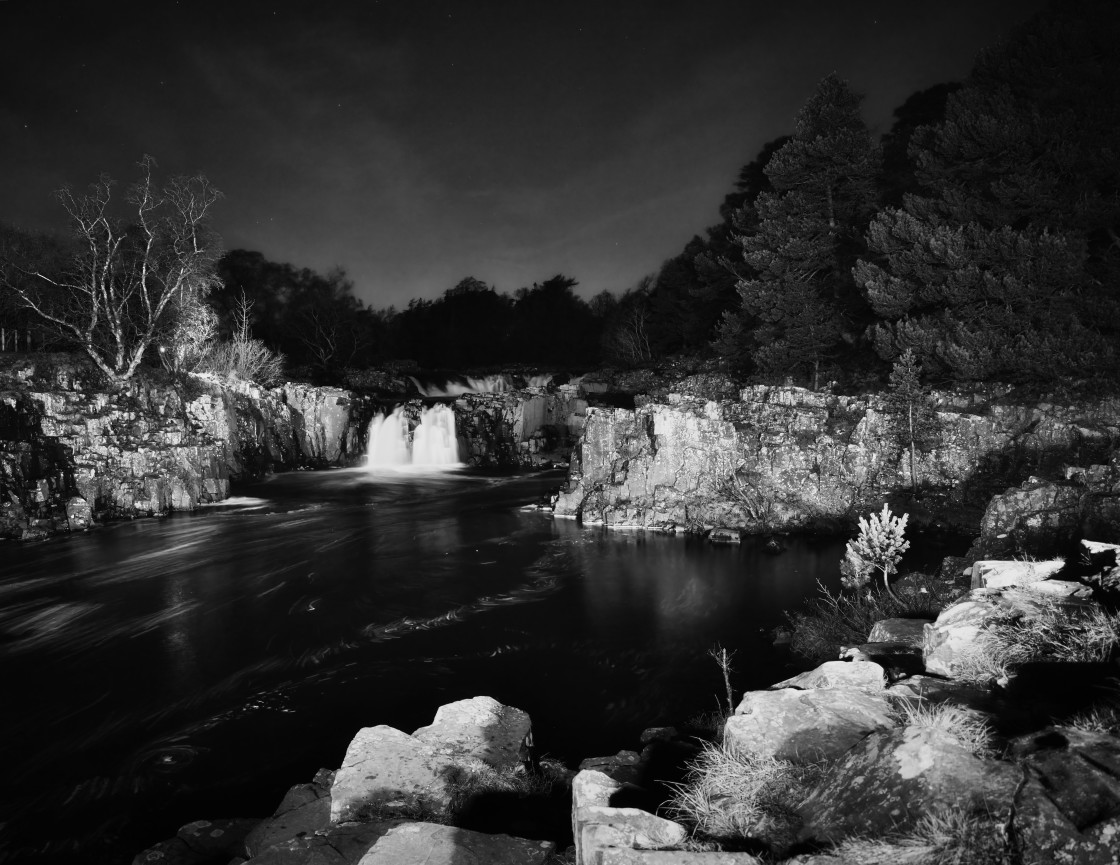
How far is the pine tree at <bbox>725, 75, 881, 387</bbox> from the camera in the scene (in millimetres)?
23703

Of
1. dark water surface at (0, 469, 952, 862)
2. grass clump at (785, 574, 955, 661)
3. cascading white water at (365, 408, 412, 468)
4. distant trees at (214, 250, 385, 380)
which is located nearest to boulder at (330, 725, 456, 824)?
dark water surface at (0, 469, 952, 862)

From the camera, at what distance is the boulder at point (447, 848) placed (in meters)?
4.12

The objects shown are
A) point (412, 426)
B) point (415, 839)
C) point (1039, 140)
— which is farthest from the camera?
point (412, 426)

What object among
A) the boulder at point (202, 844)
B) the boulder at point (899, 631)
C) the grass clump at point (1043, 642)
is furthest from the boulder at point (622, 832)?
the boulder at point (899, 631)

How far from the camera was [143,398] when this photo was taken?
933 inches

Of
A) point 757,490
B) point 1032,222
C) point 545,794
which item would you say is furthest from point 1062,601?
point 1032,222

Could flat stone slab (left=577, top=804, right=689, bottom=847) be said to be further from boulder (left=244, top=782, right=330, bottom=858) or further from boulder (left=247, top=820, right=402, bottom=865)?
boulder (left=244, top=782, right=330, bottom=858)

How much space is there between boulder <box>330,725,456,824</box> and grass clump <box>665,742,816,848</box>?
2134 mm

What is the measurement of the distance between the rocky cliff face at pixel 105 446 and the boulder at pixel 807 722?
71.2 feet

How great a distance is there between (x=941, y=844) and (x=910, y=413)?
17680mm

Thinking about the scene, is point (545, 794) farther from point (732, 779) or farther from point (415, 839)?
point (732, 779)

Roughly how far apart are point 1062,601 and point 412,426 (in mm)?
28985

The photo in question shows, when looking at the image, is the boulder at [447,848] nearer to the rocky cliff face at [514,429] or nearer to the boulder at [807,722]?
the boulder at [807,722]

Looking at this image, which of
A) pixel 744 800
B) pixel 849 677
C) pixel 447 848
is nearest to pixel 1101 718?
pixel 849 677
